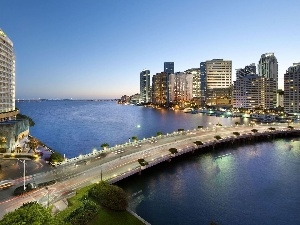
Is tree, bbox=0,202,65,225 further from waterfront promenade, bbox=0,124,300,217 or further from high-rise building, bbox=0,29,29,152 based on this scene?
high-rise building, bbox=0,29,29,152

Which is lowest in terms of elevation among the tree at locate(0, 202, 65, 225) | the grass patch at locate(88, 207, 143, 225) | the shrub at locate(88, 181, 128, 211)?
the grass patch at locate(88, 207, 143, 225)

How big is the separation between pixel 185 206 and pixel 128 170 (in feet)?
53.7

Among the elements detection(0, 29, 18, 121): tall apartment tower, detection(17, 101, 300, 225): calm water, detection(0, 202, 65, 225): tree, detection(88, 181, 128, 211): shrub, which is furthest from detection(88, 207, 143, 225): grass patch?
detection(0, 29, 18, 121): tall apartment tower

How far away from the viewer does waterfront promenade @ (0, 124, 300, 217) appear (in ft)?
151

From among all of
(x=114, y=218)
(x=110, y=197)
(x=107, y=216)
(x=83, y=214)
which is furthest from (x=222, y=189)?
(x=83, y=214)

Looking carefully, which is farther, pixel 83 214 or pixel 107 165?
pixel 107 165

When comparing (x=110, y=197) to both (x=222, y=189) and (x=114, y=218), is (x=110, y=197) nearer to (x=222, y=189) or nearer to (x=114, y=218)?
(x=114, y=218)

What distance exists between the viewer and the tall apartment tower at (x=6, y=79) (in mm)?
104625

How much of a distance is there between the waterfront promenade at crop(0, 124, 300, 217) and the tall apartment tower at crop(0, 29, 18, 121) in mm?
46658

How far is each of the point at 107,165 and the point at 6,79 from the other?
2660 inches

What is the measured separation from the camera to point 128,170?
207ft

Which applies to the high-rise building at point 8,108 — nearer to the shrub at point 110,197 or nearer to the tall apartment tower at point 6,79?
the tall apartment tower at point 6,79

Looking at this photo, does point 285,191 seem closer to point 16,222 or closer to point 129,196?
point 129,196

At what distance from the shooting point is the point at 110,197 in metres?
42.3
